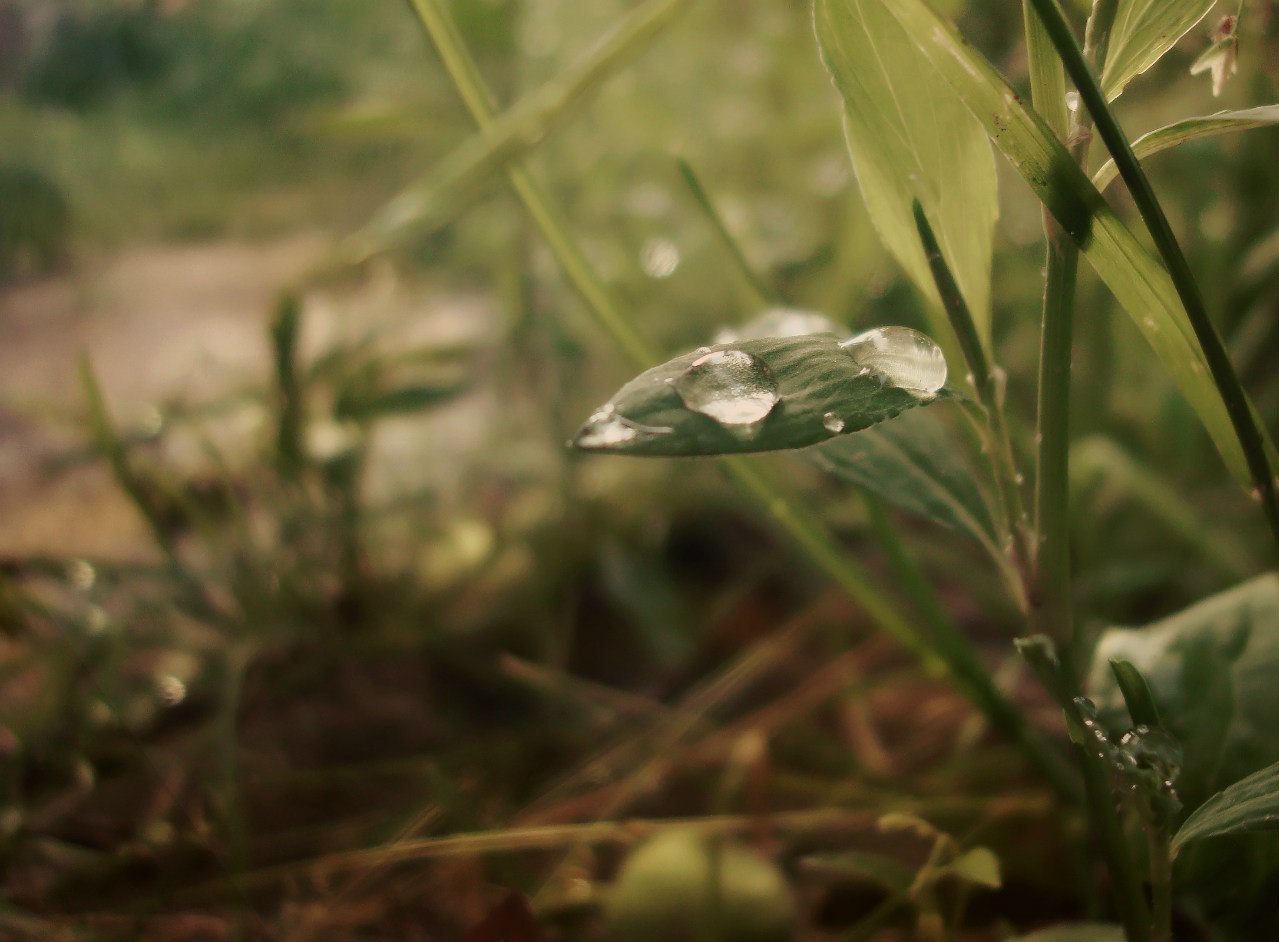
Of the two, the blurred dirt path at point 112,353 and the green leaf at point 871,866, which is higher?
the blurred dirt path at point 112,353

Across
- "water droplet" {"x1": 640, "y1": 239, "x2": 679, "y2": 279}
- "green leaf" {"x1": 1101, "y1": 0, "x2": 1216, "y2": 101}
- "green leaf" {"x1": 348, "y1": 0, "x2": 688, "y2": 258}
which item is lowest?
"water droplet" {"x1": 640, "y1": 239, "x2": 679, "y2": 279}

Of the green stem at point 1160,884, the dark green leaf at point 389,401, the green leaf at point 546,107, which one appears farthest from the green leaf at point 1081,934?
the dark green leaf at point 389,401

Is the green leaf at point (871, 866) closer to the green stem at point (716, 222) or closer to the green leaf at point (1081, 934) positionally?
the green leaf at point (1081, 934)

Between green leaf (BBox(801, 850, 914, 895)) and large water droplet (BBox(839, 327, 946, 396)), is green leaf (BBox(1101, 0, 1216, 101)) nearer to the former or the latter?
large water droplet (BBox(839, 327, 946, 396))

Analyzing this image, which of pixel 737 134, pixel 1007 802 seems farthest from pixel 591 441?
pixel 737 134

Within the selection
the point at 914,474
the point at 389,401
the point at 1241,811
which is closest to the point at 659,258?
the point at 389,401

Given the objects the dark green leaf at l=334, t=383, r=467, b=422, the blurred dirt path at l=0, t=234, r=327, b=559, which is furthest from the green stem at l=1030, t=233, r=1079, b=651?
the blurred dirt path at l=0, t=234, r=327, b=559

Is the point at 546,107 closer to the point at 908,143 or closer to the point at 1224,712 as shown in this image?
the point at 908,143
